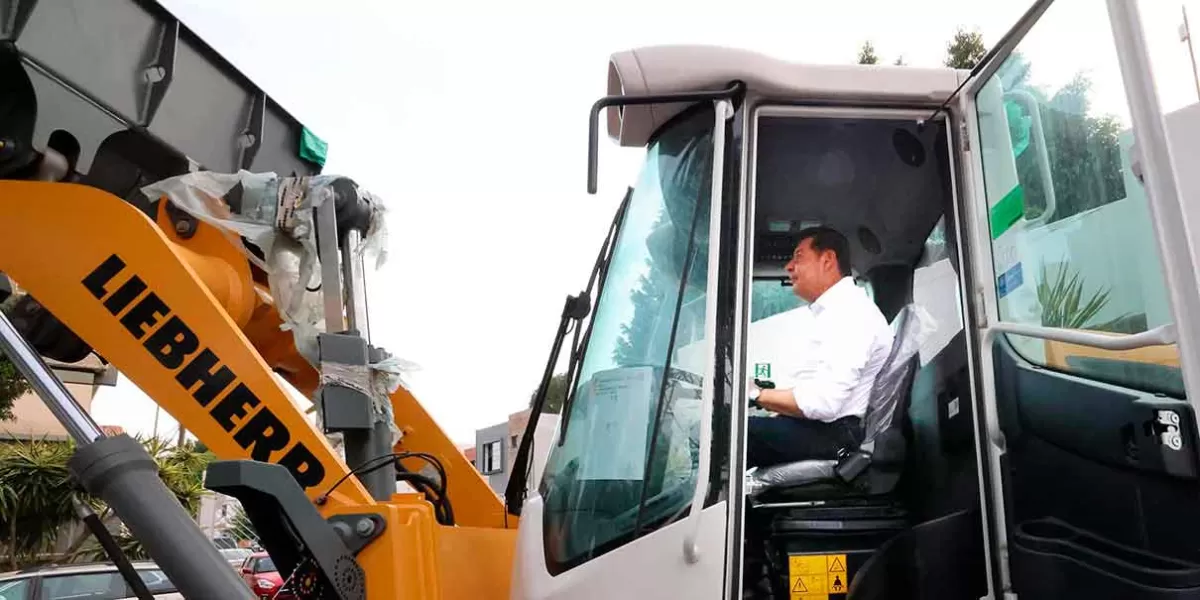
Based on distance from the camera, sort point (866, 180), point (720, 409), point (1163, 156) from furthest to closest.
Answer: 1. point (866, 180)
2. point (720, 409)
3. point (1163, 156)

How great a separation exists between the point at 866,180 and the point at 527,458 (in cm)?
149

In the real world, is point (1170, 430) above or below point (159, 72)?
below

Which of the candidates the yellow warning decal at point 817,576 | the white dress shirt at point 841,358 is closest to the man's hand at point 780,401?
the white dress shirt at point 841,358

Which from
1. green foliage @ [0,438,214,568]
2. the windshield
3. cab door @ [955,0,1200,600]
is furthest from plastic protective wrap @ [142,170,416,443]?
green foliage @ [0,438,214,568]

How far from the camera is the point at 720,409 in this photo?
2166 millimetres

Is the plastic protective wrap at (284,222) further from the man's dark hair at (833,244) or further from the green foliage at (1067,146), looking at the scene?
the green foliage at (1067,146)

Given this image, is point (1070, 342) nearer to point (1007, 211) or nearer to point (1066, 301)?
point (1066, 301)

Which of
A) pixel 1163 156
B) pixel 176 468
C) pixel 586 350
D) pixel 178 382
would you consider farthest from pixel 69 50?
pixel 176 468

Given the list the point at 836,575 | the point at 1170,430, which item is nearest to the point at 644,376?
the point at 836,575

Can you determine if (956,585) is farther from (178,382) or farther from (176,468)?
(176,468)

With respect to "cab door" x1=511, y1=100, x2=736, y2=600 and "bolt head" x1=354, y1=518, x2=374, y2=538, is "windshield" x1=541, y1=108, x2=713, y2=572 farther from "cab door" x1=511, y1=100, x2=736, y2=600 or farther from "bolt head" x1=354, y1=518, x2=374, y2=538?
"bolt head" x1=354, y1=518, x2=374, y2=538

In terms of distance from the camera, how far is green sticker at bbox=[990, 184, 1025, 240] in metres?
2.39

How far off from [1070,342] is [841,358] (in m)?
0.72

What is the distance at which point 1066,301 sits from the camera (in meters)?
2.23
